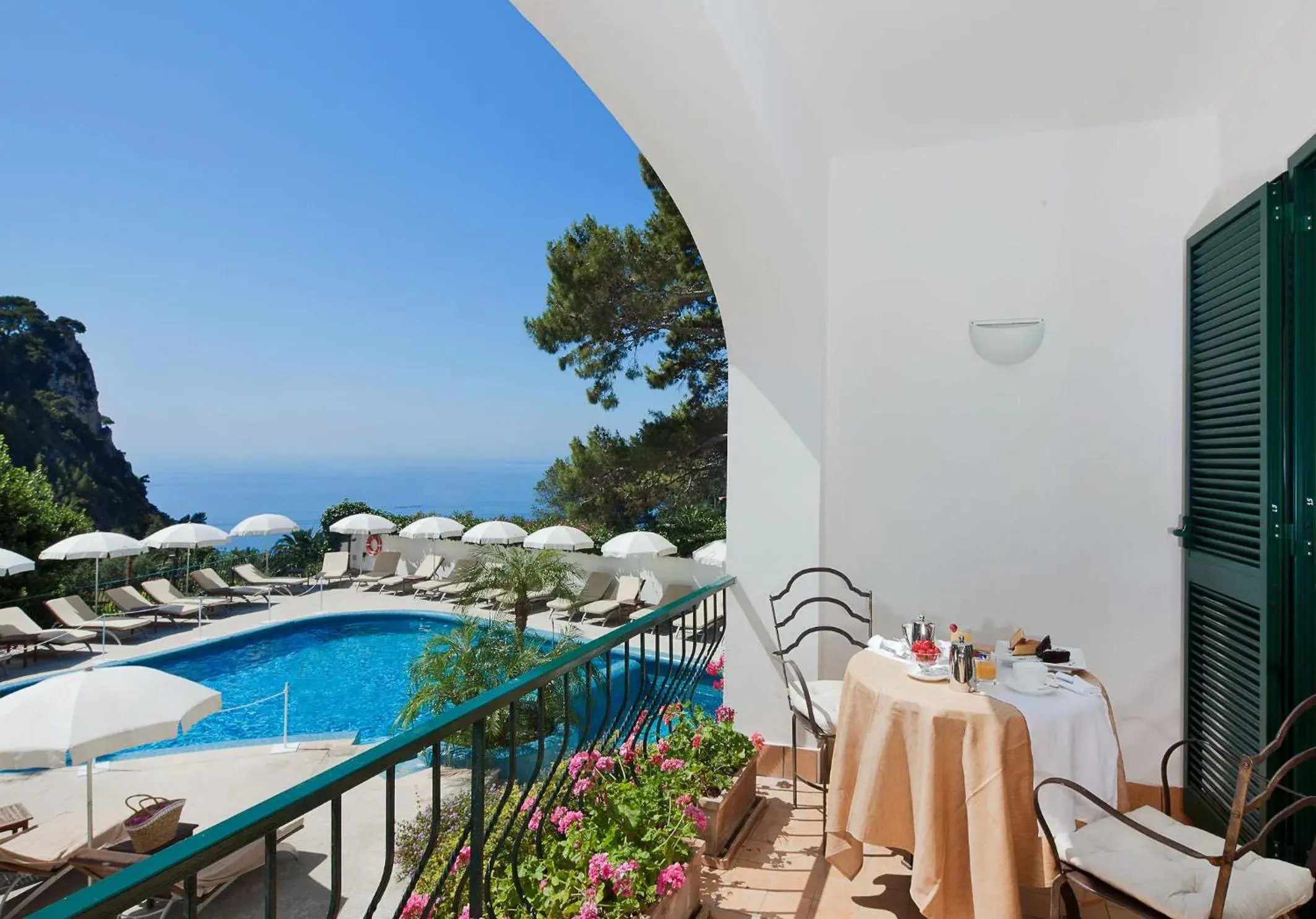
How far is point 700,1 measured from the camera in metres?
1.75

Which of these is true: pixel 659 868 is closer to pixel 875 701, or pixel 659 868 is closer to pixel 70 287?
pixel 875 701

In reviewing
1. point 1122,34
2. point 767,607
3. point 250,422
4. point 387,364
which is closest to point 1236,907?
point 767,607

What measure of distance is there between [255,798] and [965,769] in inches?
234

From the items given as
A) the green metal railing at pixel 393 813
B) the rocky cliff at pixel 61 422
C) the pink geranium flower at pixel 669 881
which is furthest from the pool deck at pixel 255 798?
the rocky cliff at pixel 61 422

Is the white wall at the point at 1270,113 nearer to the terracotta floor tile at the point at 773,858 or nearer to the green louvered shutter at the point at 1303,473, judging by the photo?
the green louvered shutter at the point at 1303,473

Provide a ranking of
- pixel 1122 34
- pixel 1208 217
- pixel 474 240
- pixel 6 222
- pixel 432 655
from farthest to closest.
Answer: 1. pixel 474 240
2. pixel 6 222
3. pixel 432 655
4. pixel 1208 217
5. pixel 1122 34

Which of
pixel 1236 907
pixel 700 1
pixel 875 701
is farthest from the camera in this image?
pixel 875 701

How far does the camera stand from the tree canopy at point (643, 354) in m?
11.9

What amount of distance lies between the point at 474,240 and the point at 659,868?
28.6 metres

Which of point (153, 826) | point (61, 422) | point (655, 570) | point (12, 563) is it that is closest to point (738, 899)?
point (153, 826)

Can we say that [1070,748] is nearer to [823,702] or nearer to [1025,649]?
[1025,649]

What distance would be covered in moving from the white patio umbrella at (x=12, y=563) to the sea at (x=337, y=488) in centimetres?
3148

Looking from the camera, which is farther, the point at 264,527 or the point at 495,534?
the point at 264,527

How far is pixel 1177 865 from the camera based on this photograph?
1.72 metres
